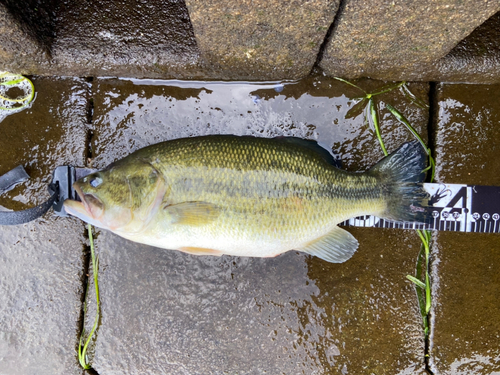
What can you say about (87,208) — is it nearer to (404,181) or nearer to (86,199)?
(86,199)

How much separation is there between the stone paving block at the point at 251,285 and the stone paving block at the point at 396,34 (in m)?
0.19

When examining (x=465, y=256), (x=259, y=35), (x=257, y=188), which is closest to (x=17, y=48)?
(x=259, y=35)

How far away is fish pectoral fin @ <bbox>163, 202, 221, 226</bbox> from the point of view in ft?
5.39

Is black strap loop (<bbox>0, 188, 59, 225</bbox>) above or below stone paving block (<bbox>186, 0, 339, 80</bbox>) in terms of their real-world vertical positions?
below

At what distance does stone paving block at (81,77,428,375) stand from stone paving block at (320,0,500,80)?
0.61 feet

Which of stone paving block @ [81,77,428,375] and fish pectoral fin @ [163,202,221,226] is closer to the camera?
fish pectoral fin @ [163,202,221,226]

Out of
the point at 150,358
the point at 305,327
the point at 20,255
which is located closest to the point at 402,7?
the point at 305,327

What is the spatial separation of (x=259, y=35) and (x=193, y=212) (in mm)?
994

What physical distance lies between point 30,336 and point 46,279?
1.30ft

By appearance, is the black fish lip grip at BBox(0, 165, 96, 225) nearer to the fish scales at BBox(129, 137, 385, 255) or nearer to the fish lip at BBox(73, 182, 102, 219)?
the fish lip at BBox(73, 182, 102, 219)

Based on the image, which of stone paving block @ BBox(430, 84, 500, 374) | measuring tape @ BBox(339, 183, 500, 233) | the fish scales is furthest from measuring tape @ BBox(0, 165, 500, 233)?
the fish scales

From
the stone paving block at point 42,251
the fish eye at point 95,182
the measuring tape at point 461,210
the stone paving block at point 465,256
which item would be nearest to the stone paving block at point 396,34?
the stone paving block at point 465,256

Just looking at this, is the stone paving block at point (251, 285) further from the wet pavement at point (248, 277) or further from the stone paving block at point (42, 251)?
the stone paving block at point (42, 251)

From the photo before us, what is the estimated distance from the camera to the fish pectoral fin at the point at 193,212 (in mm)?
1643
